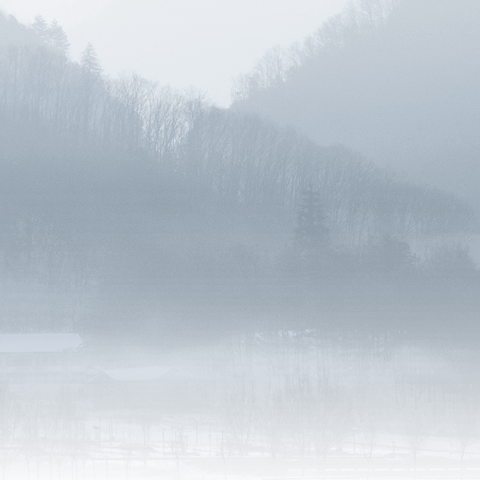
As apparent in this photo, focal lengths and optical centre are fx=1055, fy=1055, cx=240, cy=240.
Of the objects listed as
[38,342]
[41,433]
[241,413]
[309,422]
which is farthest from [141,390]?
[309,422]

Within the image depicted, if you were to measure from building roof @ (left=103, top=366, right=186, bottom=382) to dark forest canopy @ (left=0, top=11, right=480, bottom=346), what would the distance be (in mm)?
3998

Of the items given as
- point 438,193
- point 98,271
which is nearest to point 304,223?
point 98,271

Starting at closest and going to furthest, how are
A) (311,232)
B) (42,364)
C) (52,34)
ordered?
(42,364) → (311,232) → (52,34)

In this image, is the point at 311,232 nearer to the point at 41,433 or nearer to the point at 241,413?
the point at 241,413

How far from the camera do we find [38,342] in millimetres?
47781

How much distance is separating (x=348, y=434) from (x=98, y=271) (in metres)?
22.4

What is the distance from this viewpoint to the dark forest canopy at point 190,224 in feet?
169

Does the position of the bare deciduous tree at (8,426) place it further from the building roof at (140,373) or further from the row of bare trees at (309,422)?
the row of bare trees at (309,422)

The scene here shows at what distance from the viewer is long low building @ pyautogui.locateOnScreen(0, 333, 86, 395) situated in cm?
4538

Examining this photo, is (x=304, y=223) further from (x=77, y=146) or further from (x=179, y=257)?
→ (x=77, y=146)

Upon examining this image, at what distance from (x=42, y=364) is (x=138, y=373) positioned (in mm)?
4335

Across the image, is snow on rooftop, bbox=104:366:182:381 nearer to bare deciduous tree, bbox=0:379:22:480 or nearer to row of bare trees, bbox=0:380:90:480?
row of bare trees, bbox=0:380:90:480

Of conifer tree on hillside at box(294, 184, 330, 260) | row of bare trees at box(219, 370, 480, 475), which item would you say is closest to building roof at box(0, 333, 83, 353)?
row of bare trees at box(219, 370, 480, 475)

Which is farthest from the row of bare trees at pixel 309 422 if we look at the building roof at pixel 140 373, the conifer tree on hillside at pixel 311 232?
the conifer tree on hillside at pixel 311 232
